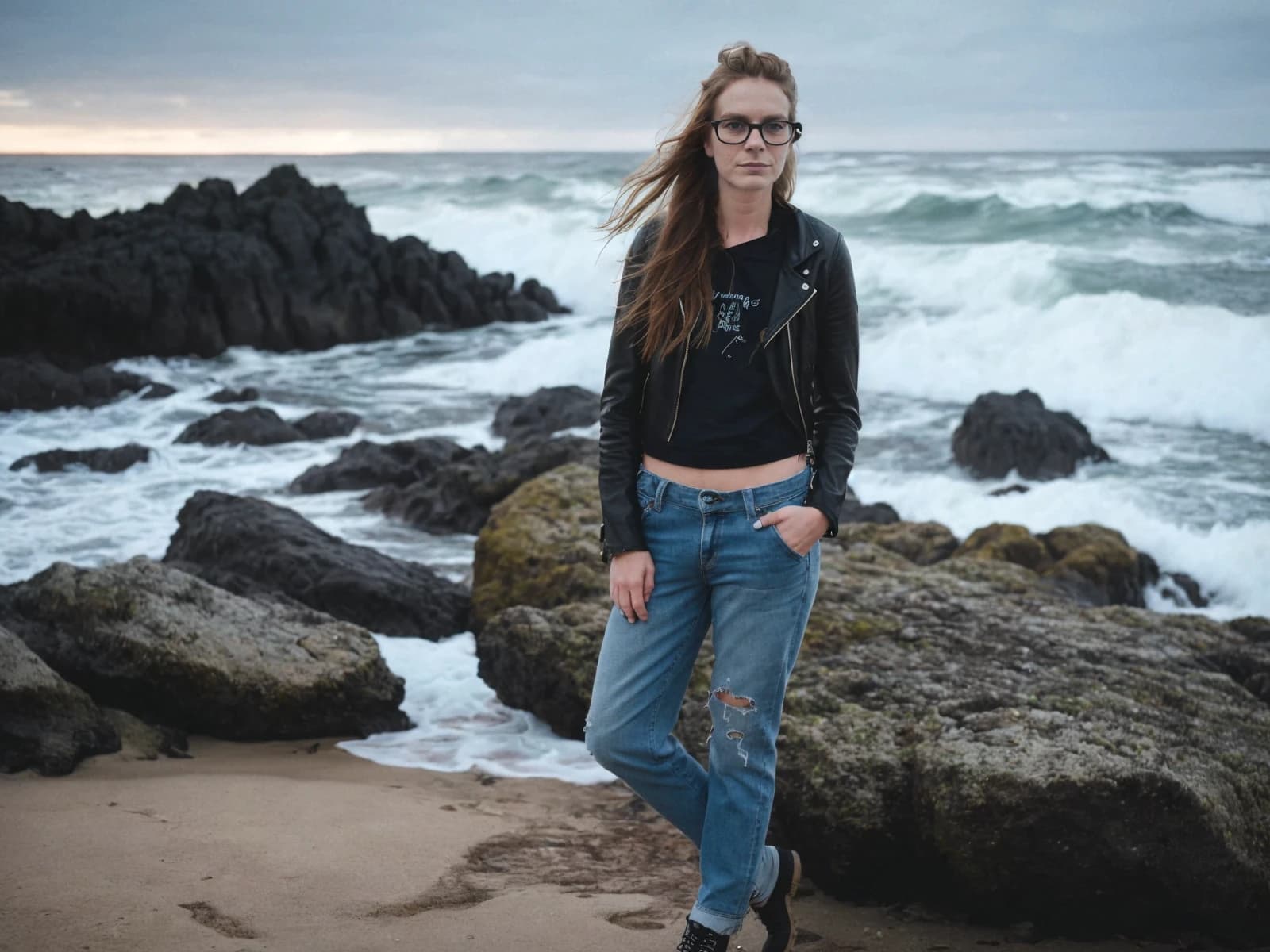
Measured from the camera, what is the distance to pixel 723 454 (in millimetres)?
2869

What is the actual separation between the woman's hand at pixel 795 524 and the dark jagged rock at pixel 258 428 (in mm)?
12422

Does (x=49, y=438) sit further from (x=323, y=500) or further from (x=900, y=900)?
(x=900, y=900)

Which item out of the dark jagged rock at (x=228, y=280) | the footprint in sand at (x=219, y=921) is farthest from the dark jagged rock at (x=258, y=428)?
the footprint in sand at (x=219, y=921)

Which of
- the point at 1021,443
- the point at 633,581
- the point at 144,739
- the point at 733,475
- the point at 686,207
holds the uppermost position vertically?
the point at 686,207

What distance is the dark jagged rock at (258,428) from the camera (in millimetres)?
14258

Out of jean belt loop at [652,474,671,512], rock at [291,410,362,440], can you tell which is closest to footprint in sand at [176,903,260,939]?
jean belt loop at [652,474,671,512]

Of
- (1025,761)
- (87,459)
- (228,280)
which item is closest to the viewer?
(1025,761)

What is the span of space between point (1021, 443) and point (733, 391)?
10751mm

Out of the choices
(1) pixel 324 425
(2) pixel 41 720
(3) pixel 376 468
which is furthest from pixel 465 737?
(1) pixel 324 425

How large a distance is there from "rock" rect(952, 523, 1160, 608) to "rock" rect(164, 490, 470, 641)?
12.4 ft

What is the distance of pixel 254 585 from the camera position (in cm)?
739

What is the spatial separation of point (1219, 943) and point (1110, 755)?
0.64m

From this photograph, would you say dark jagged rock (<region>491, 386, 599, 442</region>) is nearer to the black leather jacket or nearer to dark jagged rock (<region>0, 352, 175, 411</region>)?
dark jagged rock (<region>0, 352, 175, 411</region>)

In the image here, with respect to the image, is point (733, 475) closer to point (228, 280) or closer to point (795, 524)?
point (795, 524)
